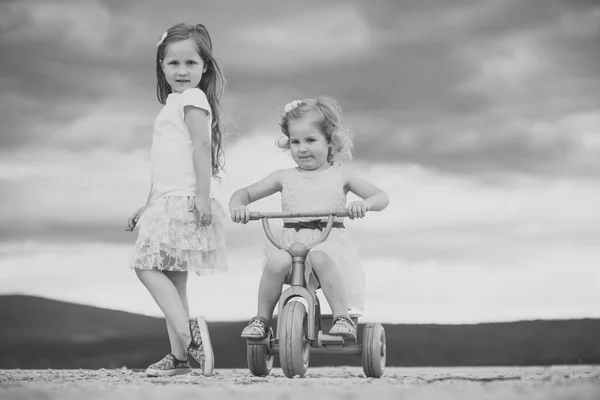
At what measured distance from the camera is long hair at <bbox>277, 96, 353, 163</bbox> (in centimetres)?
409

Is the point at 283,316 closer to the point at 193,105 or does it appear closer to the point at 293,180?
the point at 293,180

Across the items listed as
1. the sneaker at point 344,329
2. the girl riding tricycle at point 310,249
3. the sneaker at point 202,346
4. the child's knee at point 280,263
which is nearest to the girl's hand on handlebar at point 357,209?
the girl riding tricycle at point 310,249

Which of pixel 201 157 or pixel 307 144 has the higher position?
pixel 307 144

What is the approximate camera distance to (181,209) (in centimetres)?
385

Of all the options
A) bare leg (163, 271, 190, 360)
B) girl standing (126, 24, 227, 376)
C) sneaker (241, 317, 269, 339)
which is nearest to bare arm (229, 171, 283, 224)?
girl standing (126, 24, 227, 376)

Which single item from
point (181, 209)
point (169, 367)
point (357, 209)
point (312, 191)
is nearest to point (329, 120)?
point (312, 191)

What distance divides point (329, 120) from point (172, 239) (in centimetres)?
101

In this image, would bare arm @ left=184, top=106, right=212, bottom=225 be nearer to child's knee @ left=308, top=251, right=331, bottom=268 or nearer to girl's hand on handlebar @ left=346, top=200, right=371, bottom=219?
child's knee @ left=308, top=251, right=331, bottom=268

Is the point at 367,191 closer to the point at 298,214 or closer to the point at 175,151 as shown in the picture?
the point at 298,214

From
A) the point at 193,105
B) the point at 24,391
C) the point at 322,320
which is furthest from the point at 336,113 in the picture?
the point at 24,391

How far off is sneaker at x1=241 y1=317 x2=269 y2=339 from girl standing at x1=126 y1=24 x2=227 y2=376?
0.22m

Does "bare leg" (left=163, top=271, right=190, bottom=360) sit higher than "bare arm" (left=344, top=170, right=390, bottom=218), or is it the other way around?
"bare arm" (left=344, top=170, right=390, bottom=218)

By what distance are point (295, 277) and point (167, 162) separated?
0.86 metres

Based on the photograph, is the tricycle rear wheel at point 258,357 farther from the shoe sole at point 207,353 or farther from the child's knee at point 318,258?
the child's knee at point 318,258
